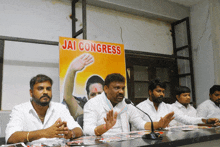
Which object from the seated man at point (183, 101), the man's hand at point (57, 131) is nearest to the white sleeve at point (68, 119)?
the man's hand at point (57, 131)

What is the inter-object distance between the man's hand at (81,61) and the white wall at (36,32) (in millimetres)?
570

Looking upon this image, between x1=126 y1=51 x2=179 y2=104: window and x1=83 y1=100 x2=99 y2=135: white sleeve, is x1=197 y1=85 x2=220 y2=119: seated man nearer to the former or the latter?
x1=126 y1=51 x2=179 y2=104: window

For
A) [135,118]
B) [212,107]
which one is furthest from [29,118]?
[212,107]

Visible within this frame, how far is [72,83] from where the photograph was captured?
327 cm

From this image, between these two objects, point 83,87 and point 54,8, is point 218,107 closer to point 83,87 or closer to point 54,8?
point 83,87

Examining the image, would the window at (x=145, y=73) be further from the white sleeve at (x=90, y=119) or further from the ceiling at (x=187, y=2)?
the white sleeve at (x=90, y=119)

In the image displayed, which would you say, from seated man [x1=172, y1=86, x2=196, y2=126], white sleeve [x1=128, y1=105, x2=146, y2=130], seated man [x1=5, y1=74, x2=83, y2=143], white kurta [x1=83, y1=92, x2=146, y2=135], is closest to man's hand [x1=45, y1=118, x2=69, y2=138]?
seated man [x1=5, y1=74, x2=83, y2=143]

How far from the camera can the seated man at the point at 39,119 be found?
1741 mm

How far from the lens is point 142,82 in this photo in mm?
4648

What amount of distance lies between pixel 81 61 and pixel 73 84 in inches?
14.9

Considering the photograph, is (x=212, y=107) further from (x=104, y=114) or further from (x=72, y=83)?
(x=72, y=83)

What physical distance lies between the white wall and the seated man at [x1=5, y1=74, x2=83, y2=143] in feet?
4.24

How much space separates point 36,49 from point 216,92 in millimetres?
3072

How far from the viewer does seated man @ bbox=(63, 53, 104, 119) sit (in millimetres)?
3207
